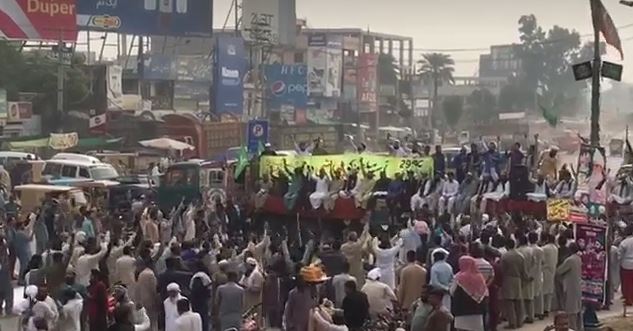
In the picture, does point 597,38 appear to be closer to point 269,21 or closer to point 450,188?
point 450,188

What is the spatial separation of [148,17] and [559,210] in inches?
1807

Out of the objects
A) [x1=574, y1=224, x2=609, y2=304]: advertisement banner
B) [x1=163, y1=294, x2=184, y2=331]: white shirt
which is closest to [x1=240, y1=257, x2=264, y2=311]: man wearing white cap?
[x1=163, y1=294, x2=184, y2=331]: white shirt

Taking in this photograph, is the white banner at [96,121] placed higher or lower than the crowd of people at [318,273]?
higher

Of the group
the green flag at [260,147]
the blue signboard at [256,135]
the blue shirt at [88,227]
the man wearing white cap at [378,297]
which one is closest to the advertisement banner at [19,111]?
the blue signboard at [256,135]

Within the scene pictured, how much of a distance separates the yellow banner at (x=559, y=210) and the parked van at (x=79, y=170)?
16.8 m

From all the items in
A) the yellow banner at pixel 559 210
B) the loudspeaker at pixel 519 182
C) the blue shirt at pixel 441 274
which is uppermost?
the loudspeaker at pixel 519 182

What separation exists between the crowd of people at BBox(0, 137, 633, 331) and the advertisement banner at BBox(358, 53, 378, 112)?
68.8 m

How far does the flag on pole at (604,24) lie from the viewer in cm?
1794

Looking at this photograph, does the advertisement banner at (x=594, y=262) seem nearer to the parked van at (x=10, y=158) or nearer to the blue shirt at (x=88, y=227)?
the blue shirt at (x=88, y=227)

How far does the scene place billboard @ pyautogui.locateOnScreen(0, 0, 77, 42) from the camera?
52.5 meters

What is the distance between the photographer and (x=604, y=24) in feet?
59.5

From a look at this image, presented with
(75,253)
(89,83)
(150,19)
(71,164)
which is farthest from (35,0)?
(75,253)

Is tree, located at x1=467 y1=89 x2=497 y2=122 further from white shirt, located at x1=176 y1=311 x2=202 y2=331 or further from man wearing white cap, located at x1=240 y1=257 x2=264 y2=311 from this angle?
white shirt, located at x1=176 y1=311 x2=202 y2=331

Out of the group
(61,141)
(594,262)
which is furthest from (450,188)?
(61,141)
